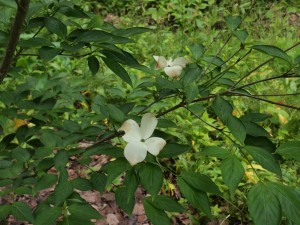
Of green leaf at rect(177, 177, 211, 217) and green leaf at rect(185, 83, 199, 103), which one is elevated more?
green leaf at rect(185, 83, 199, 103)

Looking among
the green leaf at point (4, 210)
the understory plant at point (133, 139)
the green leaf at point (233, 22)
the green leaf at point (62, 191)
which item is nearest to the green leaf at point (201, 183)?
the understory plant at point (133, 139)

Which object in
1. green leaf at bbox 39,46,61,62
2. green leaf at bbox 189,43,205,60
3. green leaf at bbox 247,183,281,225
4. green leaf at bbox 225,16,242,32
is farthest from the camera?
green leaf at bbox 189,43,205,60

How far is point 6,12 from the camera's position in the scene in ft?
3.65

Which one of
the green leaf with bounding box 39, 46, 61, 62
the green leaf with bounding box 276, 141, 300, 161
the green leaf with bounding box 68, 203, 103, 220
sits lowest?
the green leaf with bounding box 68, 203, 103, 220

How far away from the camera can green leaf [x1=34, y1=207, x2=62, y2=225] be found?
100cm

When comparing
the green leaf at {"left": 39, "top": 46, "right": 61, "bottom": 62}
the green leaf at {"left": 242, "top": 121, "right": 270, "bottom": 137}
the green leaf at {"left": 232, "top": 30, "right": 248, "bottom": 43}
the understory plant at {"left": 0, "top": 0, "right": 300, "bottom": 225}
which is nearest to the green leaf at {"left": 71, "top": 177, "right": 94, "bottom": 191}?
the understory plant at {"left": 0, "top": 0, "right": 300, "bottom": 225}

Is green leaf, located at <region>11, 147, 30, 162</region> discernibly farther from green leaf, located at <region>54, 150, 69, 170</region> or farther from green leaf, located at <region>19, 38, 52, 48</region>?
green leaf, located at <region>19, 38, 52, 48</region>

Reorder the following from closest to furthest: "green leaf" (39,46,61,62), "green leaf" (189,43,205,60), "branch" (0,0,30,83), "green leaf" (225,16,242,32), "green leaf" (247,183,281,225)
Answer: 1. "green leaf" (247,183,281,225)
2. "branch" (0,0,30,83)
3. "green leaf" (39,46,61,62)
4. "green leaf" (225,16,242,32)
5. "green leaf" (189,43,205,60)

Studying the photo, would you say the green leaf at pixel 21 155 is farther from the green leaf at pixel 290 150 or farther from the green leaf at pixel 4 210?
the green leaf at pixel 290 150

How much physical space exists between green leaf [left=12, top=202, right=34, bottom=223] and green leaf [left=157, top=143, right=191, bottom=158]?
442 mm

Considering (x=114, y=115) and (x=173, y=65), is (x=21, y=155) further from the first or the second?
(x=173, y=65)

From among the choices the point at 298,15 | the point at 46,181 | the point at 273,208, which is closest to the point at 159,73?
the point at 46,181

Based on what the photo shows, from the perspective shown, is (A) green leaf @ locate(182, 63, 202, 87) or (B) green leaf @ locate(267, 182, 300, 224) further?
(A) green leaf @ locate(182, 63, 202, 87)

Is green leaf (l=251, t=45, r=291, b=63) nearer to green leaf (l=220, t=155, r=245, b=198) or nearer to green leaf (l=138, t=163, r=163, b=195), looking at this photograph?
green leaf (l=220, t=155, r=245, b=198)
